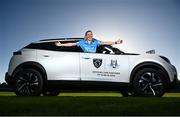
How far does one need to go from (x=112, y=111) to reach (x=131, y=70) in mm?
3742

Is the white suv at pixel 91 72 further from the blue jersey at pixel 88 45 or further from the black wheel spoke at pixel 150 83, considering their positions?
the blue jersey at pixel 88 45

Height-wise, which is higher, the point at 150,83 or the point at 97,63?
the point at 97,63

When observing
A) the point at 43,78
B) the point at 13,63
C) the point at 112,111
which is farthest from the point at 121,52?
the point at 112,111

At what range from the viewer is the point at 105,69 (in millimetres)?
11422

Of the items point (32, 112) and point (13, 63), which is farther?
point (13, 63)

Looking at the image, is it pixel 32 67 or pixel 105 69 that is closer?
pixel 105 69

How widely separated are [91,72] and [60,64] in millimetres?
851

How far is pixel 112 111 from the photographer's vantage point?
7824mm

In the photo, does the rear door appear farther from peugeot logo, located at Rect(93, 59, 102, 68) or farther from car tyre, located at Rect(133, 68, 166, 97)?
car tyre, located at Rect(133, 68, 166, 97)

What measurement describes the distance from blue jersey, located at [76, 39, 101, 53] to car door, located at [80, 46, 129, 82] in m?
0.40

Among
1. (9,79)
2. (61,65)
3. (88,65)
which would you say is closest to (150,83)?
(88,65)

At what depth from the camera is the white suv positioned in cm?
1140

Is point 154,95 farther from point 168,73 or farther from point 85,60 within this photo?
point 85,60

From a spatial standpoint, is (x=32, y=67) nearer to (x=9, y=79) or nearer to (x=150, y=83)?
(x=9, y=79)
